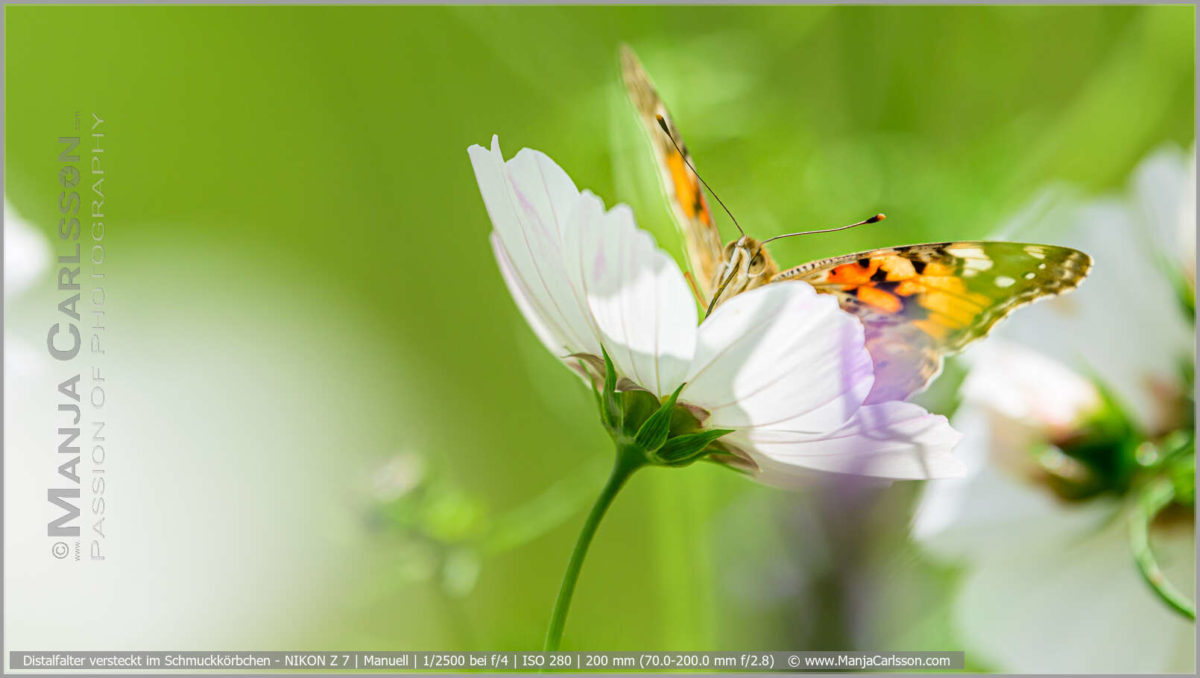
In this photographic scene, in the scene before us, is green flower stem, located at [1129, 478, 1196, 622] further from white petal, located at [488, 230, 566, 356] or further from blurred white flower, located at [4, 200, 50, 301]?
blurred white flower, located at [4, 200, 50, 301]

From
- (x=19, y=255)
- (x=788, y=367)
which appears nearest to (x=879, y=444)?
(x=788, y=367)

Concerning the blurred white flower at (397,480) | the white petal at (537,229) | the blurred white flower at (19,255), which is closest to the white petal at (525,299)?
the white petal at (537,229)

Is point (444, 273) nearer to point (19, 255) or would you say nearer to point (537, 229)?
point (19, 255)

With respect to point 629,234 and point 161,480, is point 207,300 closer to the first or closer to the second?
point 161,480

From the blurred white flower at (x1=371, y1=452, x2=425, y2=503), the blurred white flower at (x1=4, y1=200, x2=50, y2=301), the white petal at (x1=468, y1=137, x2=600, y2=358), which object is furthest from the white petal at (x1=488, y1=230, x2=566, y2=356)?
the blurred white flower at (x1=4, y1=200, x2=50, y2=301)

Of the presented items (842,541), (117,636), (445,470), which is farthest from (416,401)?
(842,541)
